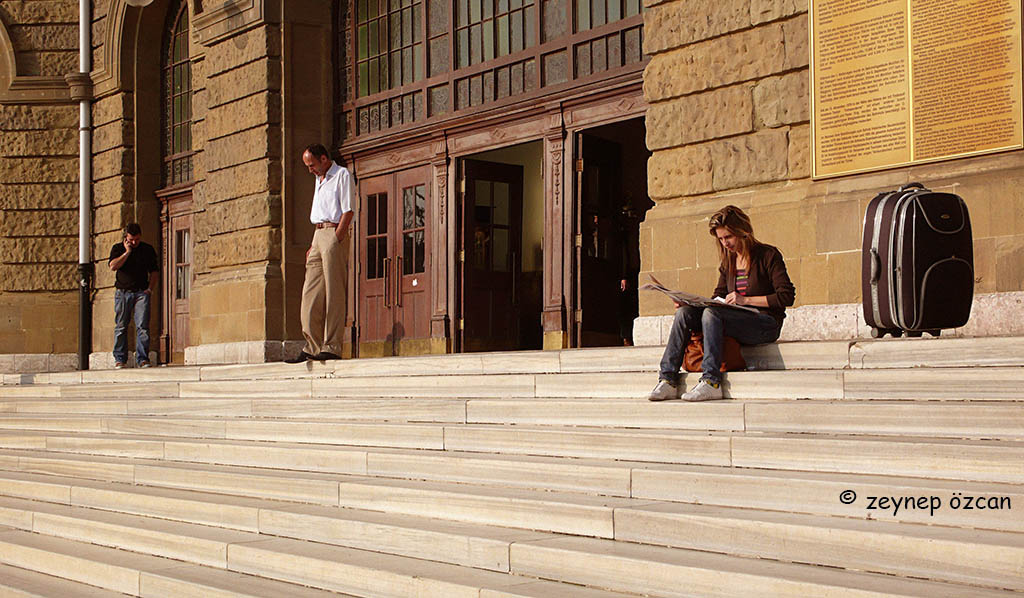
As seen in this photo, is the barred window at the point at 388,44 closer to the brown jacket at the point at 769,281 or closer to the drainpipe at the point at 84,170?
the drainpipe at the point at 84,170

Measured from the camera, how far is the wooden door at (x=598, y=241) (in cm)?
1282

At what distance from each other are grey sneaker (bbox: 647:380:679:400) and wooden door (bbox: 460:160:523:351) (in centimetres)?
748

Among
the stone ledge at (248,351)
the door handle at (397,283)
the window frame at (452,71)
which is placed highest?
the window frame at (452,71)

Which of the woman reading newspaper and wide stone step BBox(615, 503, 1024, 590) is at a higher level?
the woman reading newspaper

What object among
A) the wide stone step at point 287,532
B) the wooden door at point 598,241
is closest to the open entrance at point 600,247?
the wooden door at point 598,241

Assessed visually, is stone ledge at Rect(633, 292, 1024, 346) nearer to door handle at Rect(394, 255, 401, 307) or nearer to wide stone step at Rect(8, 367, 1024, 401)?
wide stone step at Rect(8, 367, 1024, 401)

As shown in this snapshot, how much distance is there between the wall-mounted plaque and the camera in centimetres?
855

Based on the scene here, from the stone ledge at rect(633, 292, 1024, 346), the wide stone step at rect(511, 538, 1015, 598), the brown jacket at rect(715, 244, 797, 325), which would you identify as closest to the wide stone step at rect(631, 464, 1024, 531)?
the wide stone step at rect(511, 538, 1015, 598)

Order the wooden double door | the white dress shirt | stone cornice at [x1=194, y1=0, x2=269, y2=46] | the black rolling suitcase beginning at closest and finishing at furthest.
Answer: the black rolling suitcase → the white dress shirt → the wooden double door → stone cornice at [x1=194, y1=0, x2=269, y2=46]

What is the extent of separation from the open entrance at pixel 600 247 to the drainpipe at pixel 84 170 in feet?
22.2

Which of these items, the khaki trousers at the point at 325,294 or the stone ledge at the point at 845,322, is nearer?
the stone ledge at the point at 845,322

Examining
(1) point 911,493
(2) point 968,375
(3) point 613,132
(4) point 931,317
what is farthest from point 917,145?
(3) point 613,132

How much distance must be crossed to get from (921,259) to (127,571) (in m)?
4.80

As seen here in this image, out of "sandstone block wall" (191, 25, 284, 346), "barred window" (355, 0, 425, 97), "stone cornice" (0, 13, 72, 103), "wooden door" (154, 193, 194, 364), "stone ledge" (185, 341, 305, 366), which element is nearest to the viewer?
"barred window" (355, 0, 425, 97)
